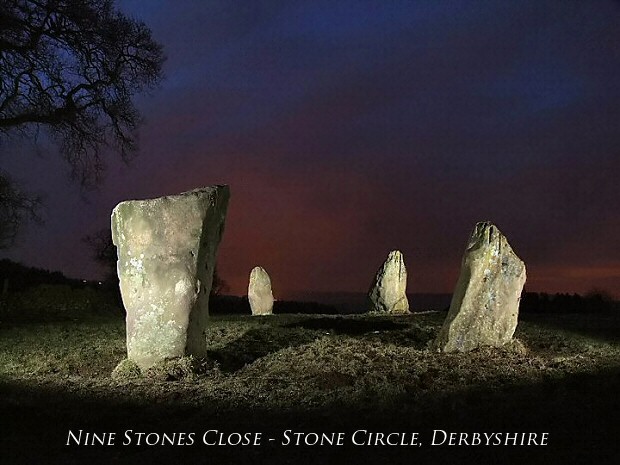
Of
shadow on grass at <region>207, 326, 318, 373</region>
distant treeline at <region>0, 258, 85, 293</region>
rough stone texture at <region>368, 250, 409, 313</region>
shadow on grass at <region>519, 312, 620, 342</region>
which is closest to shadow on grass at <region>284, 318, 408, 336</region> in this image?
shadow on grass at <region>207, 326, 318, 373</region>

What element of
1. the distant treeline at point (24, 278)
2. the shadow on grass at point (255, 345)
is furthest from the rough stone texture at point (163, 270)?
the distant treeline at point (24, 278)

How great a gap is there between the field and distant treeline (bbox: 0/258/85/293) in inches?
437

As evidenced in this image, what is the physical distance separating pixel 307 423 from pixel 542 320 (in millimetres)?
11275

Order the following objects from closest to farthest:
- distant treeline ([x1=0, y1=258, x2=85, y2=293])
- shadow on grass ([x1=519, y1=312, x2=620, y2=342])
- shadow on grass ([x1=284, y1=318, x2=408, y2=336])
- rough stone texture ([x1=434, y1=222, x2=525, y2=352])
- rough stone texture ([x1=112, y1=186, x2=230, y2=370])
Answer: rough stone texture ([x1=112, y1=186, x2=230, y2=370]) → rough stone texture ([x1=434, y1=222, x2=525, y2=352]) → shadow on grass ([x1=519, y1=312, x2=620, y2=342]) → shadow on grass ([x1=284, y1=318, x2=408, y2=336]) → distant treeline ([x1=0, y1=258, x2=85, y2=293])

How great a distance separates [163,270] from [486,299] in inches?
204

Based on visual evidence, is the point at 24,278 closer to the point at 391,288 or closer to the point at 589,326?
the point at 391,288

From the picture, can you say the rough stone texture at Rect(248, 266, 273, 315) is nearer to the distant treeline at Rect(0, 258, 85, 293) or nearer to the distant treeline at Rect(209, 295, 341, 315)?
the distant treeline at Rect(209, 295, 341, 315)

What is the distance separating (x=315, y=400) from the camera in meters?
7.03

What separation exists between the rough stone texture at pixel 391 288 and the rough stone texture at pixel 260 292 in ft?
11.1

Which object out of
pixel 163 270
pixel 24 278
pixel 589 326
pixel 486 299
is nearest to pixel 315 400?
pixel 163 270

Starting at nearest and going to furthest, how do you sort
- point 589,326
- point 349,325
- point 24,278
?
point 589,326, point 349,325, point 24,278

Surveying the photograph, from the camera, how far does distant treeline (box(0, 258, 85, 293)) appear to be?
21.8m

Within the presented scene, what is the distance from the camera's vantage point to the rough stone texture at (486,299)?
10195 millimetres

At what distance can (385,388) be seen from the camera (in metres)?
7.43
